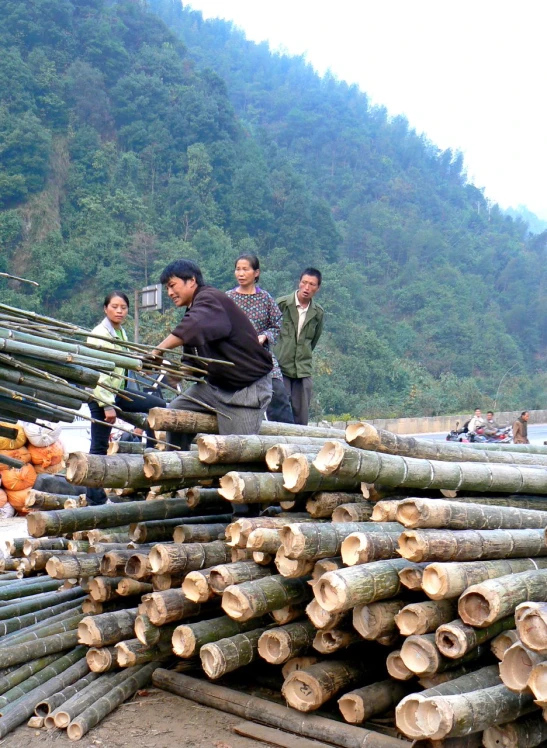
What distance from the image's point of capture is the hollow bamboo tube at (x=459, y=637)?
303 centimetres

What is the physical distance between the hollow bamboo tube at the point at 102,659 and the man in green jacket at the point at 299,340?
3.29 m

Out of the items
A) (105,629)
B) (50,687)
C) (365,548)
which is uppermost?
(365,548)

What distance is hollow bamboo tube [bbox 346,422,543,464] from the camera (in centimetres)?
367

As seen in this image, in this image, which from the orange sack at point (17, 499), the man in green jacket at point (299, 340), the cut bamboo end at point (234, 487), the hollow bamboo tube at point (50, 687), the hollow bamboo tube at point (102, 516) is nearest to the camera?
the hollow bamboo tube at point (50, 687)

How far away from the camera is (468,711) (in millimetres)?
2834

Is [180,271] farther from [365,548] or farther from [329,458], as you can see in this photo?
[365,548]

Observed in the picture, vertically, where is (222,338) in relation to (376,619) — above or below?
above

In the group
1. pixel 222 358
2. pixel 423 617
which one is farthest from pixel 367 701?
pixel 222 358

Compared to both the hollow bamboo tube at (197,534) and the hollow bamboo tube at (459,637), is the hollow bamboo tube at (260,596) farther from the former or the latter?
the hollow bamboo tube at (459,637)

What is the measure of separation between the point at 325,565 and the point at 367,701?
0.53 meters

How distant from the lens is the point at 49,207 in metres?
49.3

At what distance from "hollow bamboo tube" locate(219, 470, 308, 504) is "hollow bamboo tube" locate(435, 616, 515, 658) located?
103 centimetres

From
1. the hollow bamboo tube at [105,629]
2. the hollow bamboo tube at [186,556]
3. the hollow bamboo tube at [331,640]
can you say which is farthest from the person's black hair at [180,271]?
the hollow bamboo tube at [331,640]

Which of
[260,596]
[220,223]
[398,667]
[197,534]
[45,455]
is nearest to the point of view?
[398,667]
